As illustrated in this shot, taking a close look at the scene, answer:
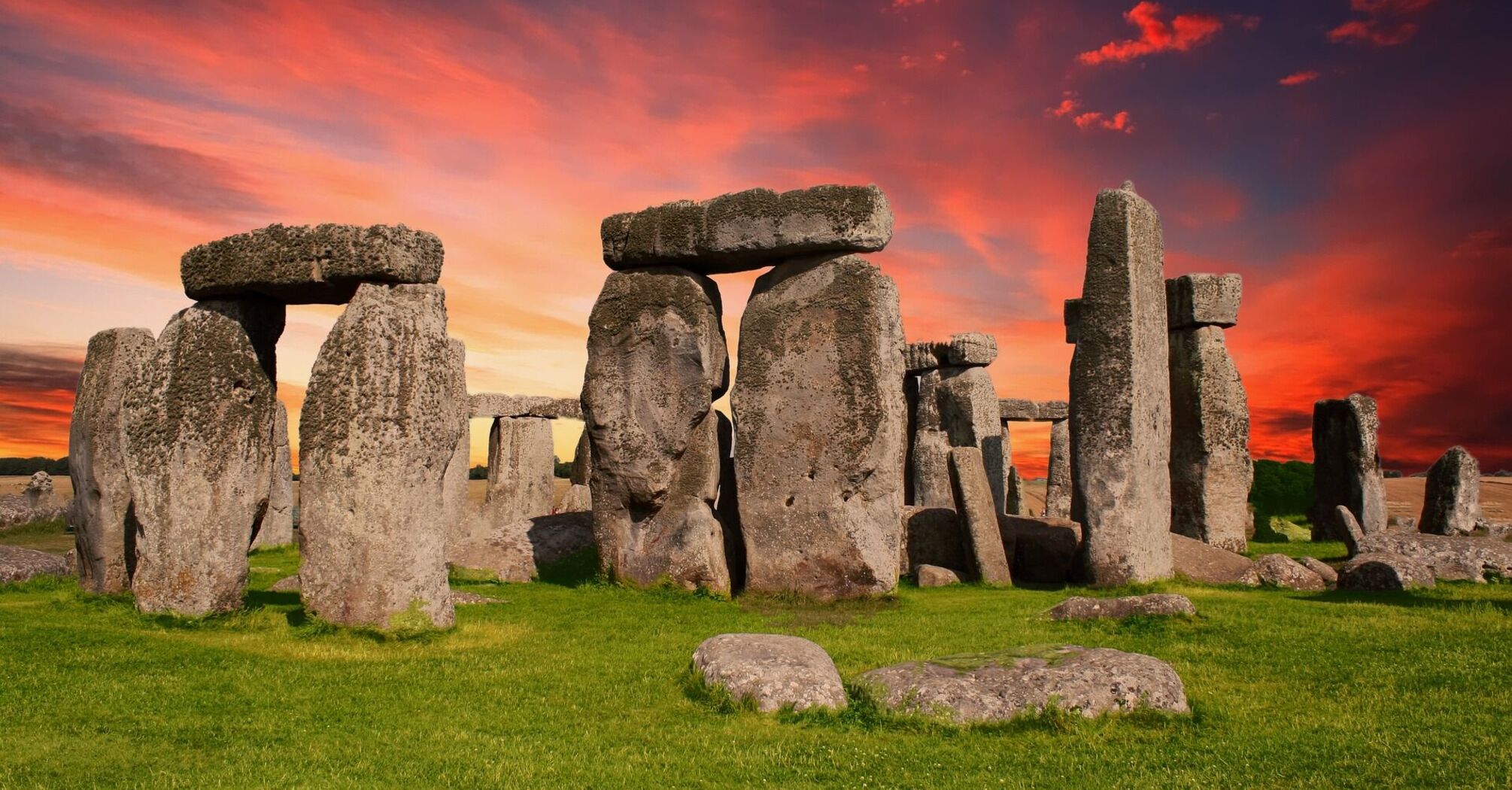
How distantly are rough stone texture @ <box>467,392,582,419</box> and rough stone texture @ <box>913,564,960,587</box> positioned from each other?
1223cm

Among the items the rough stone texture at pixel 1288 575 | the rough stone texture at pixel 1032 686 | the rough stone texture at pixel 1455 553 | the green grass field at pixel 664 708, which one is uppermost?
the rough stone texture at pixel 1455 553

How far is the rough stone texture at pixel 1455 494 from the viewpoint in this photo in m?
20.6

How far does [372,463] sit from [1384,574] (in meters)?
11.9

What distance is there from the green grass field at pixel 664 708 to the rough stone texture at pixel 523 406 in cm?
1409

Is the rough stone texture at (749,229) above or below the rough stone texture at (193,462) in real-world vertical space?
above

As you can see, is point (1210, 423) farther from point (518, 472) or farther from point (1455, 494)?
point (518, 472)

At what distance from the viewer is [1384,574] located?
43.1 ft

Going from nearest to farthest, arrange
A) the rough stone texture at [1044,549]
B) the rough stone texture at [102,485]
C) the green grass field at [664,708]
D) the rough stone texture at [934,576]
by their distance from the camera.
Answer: the green grass field at [664,708]
the rough stone texture at [102,485]
the rough stone texture at [934,576]
the rough stone texture at [1044,549]

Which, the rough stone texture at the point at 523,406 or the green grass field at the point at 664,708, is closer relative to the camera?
the green grass field at the point at 664,708

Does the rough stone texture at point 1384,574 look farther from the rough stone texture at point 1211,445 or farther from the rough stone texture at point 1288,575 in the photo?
Answer: the rough stone texture at point 1211,445

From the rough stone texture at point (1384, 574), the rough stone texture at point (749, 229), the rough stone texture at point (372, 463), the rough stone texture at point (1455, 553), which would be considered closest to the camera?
the rough stone texture at point (372, 463)

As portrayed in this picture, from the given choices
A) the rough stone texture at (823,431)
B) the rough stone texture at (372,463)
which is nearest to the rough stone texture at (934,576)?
the rough stone texture at (823,431)

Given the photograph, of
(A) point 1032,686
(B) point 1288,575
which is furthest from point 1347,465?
(A) point 1032,686

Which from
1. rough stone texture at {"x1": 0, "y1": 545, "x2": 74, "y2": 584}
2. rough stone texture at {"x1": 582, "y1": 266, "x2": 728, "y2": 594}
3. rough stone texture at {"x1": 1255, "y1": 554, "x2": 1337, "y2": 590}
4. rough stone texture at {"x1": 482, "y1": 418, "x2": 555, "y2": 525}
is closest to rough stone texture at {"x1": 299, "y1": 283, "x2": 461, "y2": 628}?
rough stone texture at {"x1": 582, "y1": 266, "x2": 728, "y2": 594}
